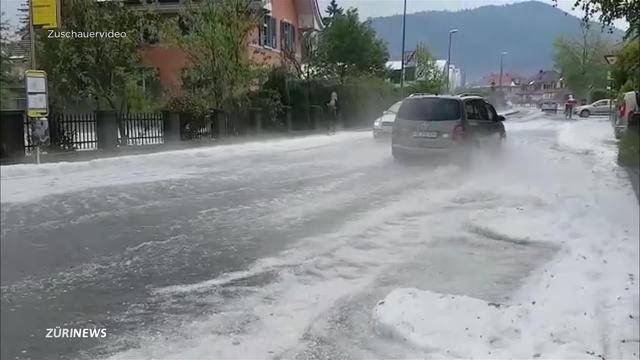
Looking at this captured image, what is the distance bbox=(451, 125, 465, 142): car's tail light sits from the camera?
12125 mm

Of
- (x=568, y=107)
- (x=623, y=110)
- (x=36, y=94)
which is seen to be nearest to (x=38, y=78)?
(x=36, y=94)

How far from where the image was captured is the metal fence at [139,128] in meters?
3.13

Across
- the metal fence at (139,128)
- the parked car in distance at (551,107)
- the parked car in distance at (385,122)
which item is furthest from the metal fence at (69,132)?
the parked car in distance at (551,107)

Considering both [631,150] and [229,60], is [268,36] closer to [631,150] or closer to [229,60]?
[229,60]

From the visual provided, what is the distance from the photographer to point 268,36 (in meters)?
13.2

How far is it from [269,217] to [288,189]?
195 cm

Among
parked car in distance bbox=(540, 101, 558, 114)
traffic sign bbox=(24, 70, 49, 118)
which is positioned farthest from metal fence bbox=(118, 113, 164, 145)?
parked car in distance bbox=(540, 101, 558, 114)

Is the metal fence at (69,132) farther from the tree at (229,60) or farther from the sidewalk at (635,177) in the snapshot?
the sidewalk at (635,177)

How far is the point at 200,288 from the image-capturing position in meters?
4.83

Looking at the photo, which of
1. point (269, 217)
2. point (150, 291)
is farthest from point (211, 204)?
point (150, 291)

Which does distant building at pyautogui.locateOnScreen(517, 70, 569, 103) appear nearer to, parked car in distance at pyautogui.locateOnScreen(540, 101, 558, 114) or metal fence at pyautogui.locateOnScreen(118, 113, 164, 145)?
parked car in distance at pyautogui.locateOnScreen(540, 101, 558, 114)

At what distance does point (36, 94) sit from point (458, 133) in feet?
34.8

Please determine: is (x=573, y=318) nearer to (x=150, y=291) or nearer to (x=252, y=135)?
(x=150, y=291)

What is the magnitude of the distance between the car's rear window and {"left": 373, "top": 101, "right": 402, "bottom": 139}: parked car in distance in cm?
14
